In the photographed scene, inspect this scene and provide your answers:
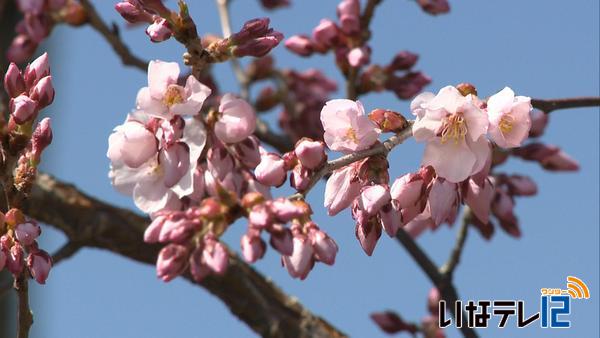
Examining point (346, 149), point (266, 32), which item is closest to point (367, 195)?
point (346, 149)

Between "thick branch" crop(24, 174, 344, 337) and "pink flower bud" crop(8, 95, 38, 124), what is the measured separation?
41.3 inches

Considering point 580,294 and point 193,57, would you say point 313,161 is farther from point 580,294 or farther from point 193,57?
point 580,294

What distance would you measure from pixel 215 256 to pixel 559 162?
230 centimetres

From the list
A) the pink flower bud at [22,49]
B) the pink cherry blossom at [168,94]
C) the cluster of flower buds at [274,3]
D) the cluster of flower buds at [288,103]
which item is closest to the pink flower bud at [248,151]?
the pink cherry blossom at [168,94]

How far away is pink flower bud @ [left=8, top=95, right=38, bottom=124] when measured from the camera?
6.89 ft

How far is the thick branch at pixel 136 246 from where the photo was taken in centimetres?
315

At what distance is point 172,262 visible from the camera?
5.74 ft

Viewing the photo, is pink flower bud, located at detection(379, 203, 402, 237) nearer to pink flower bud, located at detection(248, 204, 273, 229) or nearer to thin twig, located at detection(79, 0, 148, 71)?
pink flower bud, located at detection(248, 204, 273, 229)

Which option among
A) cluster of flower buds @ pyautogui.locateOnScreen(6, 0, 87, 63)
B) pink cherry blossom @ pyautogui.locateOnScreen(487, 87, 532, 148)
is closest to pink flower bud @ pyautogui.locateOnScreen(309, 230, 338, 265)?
pink cherry blossom @ pyautogui.locateOnScreen(487, 87, 532, 148)

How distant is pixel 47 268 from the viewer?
6.84 feet

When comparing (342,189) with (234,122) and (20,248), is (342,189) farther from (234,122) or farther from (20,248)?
(20,248)

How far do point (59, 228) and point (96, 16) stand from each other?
78 cm

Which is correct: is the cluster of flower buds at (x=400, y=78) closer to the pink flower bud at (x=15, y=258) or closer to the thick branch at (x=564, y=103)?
the thick branch at (x=564, y=103)

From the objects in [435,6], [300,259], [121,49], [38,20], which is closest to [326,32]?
[435,6]
